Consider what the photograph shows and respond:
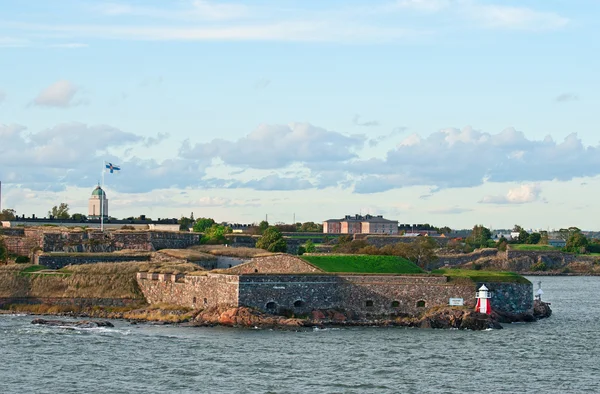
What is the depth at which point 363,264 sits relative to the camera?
236 feet

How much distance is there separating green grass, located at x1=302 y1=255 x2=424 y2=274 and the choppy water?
8.21 m

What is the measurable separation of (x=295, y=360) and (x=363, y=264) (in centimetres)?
2234

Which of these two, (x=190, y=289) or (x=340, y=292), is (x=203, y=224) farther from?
(x=340, y=292)

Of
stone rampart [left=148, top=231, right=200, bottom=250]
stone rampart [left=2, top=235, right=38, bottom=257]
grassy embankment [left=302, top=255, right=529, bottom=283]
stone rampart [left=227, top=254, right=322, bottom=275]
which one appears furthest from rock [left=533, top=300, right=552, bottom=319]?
stone rampart [left=2, top=235, right=38, bottom=257]

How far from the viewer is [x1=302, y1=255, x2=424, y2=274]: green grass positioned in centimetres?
7075

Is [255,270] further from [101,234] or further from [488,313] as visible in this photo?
[101,234]

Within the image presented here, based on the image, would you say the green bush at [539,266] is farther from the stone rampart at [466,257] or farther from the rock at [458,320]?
the rock at [458,320]

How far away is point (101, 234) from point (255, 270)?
925 inches

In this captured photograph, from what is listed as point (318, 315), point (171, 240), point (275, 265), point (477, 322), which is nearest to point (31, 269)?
point (171, 240)

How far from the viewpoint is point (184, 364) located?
49156mm

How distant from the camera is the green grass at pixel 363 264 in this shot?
7075cm

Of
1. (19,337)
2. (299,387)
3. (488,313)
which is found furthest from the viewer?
(488,313)

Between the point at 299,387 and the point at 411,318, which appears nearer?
the point at 299,387

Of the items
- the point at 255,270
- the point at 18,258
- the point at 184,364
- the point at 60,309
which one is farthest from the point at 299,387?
the point at 18,258
